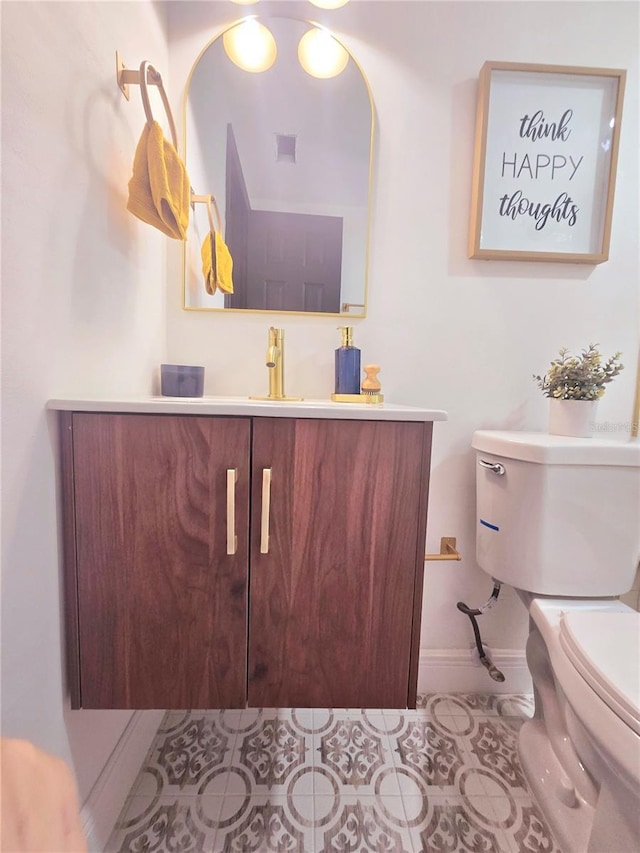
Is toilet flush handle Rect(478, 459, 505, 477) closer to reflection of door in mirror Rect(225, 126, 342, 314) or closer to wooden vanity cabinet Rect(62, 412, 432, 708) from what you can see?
wooden vanity cabinet Rect(62, 412, 432, 708)

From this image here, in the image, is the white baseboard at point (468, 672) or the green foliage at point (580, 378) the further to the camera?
the white baseboard at point (468, 672)

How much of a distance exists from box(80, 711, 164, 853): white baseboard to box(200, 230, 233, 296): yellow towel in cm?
117

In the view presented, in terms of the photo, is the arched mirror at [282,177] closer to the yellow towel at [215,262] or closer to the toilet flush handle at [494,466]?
the yellow towel at [215,262]

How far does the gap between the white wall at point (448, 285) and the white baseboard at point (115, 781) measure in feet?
2.92

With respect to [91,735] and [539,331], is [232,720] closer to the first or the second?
[91,735]

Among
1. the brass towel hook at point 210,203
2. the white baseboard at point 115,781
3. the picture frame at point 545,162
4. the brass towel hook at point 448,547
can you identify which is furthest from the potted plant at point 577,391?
the white baseboard at point 115,781

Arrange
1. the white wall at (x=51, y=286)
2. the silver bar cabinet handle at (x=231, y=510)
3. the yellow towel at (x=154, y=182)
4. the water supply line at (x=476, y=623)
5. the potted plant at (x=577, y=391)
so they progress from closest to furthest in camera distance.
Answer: the white wall at (x=51, y=286)
the silver bar cabinet handle at (x=231, y=510)
the yellow towel at (x=154, y=182)
the potted plant at (x=577, y=391)
the water supply line at (x=476, y=623)

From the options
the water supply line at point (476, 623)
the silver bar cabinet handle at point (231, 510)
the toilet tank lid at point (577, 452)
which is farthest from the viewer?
the water supply line at point (476, 623)

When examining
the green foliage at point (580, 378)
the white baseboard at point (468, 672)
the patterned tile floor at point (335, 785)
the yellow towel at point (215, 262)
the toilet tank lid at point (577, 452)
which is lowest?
the patterned tile floor at point (335, 785)

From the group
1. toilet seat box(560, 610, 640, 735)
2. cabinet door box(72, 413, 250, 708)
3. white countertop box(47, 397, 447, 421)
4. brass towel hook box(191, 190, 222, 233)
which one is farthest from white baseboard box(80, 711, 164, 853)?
brass towel hook box(191, 190, 222, 233)

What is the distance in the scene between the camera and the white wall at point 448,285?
1055 millimetres

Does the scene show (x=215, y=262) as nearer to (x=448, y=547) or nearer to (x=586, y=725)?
(x=448, y=547)

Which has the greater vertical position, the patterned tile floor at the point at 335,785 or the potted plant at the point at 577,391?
the potted plant at the point at 577,391

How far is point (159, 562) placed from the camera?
66 cm
